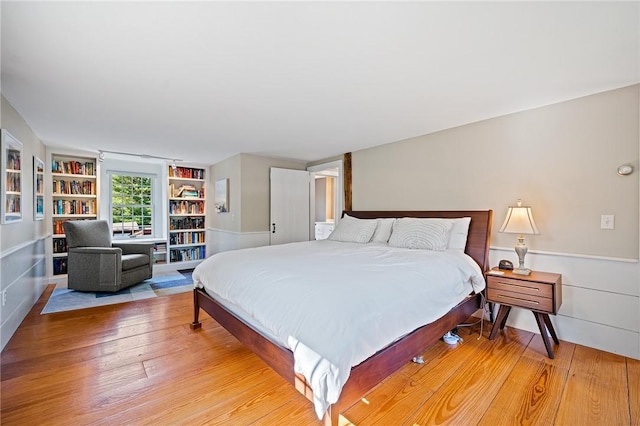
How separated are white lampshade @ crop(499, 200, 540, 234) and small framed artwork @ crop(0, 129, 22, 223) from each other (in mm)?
4315

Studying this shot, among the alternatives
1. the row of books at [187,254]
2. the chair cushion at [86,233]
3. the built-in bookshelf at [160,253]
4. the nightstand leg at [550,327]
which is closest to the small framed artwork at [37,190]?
the chair cushion at [86,233]

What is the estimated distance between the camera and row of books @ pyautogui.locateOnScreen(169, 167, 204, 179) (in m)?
5.65

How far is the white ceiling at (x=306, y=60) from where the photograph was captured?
1442 millimetres

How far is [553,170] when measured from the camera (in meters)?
2.62

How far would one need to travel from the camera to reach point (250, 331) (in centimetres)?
194

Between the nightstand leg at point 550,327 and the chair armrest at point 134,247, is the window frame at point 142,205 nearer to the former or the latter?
the chair armrest at point 134,247

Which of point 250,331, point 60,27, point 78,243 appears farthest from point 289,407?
point 78,243

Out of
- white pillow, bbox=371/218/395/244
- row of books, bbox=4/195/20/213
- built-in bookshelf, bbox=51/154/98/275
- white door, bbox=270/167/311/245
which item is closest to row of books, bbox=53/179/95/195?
built-in bookshelf, bbox=51/154/98/275

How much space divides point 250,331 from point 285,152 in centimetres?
334

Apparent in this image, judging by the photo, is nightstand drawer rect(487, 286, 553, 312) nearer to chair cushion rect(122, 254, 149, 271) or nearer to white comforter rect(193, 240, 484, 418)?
white comforter rect(193, 240, 484, 418)

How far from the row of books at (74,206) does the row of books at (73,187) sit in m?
0.16

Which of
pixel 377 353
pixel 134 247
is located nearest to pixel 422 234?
pixel 377 353

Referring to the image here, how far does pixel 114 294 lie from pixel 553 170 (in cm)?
532

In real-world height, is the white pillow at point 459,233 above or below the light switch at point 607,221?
below
